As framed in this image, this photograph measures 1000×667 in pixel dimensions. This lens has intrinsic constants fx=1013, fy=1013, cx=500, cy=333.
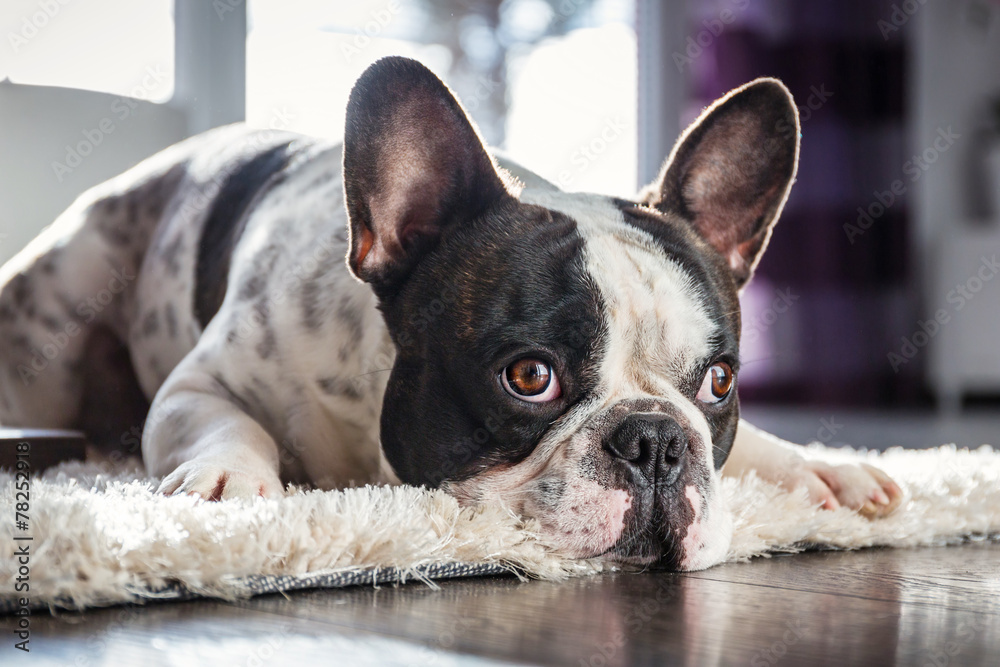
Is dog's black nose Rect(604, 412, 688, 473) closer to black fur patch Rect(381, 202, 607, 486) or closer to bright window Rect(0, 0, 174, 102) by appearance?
black fur patch Rect(381, 202, 607, 486)

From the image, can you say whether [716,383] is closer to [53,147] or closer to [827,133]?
[53,147]

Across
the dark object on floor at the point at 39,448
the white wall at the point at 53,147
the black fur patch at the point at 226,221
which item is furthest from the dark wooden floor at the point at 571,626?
the white wall at the point at 53,147

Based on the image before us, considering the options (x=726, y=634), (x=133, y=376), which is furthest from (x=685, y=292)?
(x=133, y=376)

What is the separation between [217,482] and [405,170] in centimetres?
54

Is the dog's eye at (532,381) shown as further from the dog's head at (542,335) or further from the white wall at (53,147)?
the white wall at (53,147)

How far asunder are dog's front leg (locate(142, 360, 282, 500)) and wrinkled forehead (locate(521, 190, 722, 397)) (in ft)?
1.68

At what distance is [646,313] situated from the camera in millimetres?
1403

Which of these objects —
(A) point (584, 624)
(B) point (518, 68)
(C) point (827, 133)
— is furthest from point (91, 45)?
(C) point (827, 133)

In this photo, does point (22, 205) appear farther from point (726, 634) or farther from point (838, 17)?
point (838, 17)

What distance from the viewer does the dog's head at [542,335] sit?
50.2 inches

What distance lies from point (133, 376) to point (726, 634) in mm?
1829

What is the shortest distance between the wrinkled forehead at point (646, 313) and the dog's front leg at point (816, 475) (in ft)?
1.28

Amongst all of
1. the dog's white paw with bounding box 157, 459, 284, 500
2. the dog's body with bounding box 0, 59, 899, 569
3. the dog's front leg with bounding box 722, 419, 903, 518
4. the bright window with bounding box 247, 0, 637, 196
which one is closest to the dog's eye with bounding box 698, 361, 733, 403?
the dog's body with bounding box 0, 59, 899, 569

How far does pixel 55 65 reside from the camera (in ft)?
13.0
